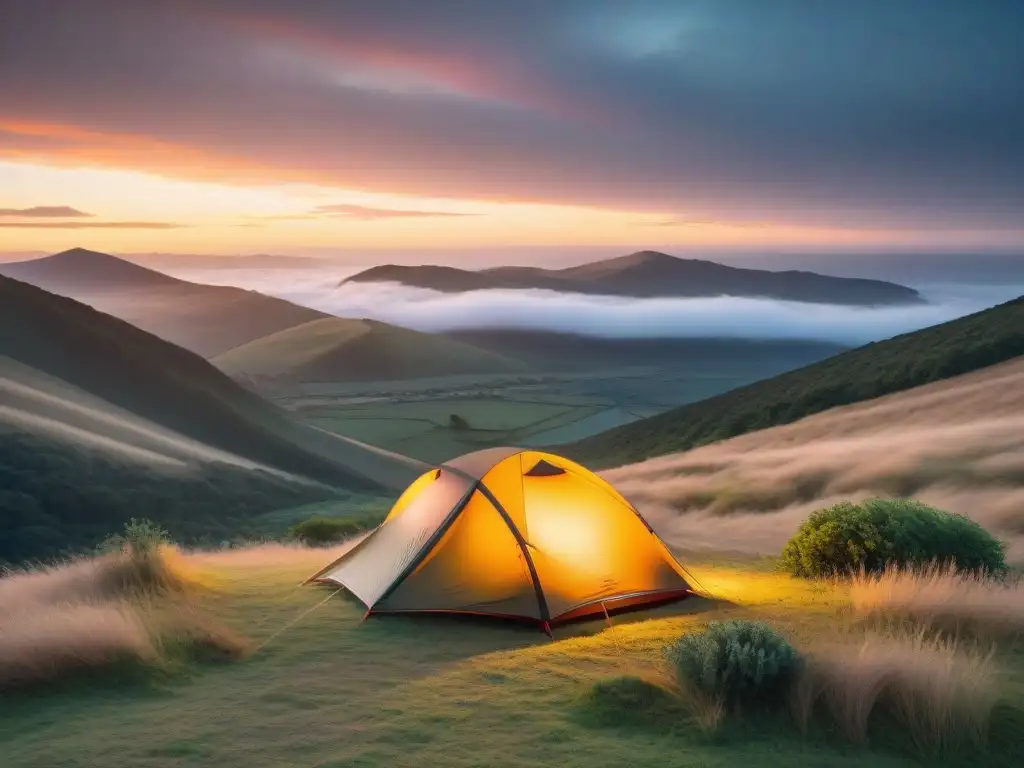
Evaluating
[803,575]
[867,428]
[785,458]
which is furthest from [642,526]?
[867,428]

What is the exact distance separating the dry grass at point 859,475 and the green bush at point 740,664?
36.7ft

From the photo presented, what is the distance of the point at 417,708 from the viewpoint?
34.0ft

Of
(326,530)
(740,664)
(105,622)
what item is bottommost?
(326,530)

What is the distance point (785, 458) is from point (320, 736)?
106 ft

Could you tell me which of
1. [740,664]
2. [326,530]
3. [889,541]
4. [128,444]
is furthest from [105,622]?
[128,444]

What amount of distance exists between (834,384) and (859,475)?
193 ft

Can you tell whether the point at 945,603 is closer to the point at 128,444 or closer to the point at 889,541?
Answer: the point at 889,541

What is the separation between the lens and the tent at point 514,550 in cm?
1464

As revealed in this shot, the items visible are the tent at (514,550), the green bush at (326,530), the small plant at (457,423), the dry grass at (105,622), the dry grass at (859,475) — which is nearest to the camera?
the dry grass at (105,622)

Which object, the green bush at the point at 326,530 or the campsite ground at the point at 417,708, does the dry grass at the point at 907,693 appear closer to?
the campsite ground at the point at 417,708

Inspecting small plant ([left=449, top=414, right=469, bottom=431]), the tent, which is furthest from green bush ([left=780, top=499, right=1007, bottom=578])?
small plant ([left=449, top=414, right=469, bottom=431])

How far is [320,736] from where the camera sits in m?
9.58

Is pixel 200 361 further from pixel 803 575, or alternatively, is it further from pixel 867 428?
pixel 803 575

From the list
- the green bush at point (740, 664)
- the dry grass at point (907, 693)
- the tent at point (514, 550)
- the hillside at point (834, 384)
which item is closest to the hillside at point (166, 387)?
the hillside at point (834, 384)
